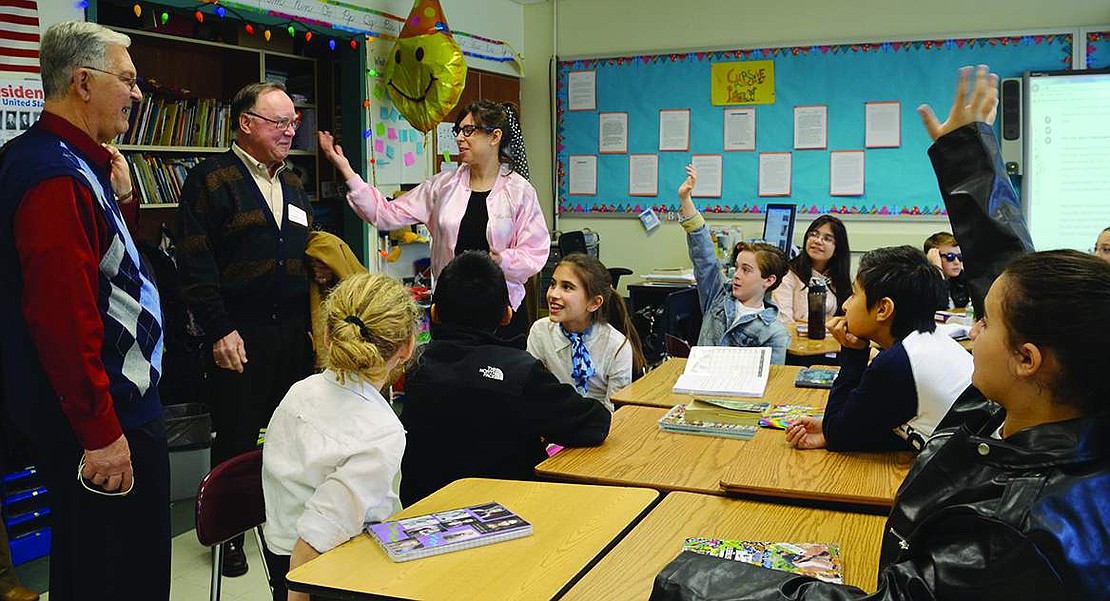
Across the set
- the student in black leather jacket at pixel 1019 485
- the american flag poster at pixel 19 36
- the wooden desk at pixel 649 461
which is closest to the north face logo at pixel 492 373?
the wooden desk at pixel 649 461

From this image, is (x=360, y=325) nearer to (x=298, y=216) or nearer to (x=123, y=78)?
(x=123, y=78)

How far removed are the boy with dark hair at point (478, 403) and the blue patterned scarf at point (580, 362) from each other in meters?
A: 0.82

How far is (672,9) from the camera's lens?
7.15 metres

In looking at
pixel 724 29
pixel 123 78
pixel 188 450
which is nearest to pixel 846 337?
pixel 123 78

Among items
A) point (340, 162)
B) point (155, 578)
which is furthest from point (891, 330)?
point (340, 162)

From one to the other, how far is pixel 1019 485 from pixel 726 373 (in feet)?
6.71

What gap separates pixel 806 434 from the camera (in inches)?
96.0

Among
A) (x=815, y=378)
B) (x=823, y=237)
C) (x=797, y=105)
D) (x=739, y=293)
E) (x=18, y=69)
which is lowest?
(x=815, y=378)

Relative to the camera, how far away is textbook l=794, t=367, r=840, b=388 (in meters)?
3.16

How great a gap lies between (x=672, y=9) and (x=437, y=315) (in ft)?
17.1

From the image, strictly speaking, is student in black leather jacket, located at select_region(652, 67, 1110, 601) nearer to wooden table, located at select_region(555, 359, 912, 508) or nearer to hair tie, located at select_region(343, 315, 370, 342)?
wooden table, located at select_region(555, 359, 912, 508)

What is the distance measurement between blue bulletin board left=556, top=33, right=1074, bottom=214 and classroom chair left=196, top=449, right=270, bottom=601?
5.35 m

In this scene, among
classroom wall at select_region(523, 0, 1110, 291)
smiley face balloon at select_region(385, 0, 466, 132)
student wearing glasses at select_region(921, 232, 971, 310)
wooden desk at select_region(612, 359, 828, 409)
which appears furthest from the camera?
classroom wall at select_region(523, 0, 1110, 291)

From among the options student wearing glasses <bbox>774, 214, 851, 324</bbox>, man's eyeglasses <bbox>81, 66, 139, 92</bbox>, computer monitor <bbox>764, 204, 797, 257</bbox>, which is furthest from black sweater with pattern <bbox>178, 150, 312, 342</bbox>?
computer monitor <bbox>764, 204, 797, 257</bbox>
